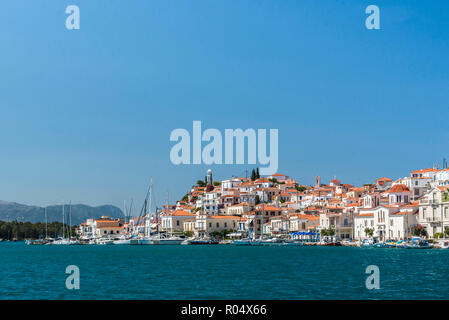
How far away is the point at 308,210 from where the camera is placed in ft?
408

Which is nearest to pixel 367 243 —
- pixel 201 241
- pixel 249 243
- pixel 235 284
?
pixel 249 243

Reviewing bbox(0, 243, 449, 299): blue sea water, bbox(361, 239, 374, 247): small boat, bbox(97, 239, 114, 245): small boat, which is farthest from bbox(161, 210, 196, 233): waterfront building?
bbox(0, 243, 449, 299): blue sea water

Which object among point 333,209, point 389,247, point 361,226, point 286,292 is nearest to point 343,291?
point 286,292

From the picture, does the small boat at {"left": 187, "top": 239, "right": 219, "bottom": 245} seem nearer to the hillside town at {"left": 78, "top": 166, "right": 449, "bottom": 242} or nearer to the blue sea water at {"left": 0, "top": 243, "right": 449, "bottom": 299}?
the hillside town at {"left": 78, "top": 166, "right": 449, "bottom": 242}

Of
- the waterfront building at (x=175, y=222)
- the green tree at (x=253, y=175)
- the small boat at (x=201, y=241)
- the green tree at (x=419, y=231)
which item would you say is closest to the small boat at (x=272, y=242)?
A: the small boat at (x=201, y=241)

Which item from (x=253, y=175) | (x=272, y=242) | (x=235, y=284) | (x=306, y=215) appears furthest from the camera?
(x=253, y=175)

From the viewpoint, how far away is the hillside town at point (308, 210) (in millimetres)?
88188

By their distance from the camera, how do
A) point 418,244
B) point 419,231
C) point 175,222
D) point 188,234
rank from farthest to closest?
point 175,222 → point 188,234 → point 419,231 → point 418,244

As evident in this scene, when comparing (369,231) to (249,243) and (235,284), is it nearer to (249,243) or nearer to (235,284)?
(249,243)

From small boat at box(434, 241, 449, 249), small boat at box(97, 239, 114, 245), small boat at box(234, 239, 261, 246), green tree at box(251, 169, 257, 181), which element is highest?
green tree at box(251, 169, 257, 181)

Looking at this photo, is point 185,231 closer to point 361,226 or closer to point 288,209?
point 288,209

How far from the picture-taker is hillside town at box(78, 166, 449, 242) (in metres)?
88.2

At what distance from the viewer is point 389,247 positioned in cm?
8144
